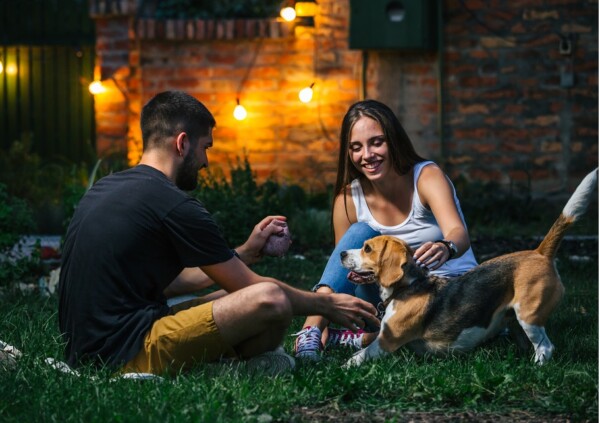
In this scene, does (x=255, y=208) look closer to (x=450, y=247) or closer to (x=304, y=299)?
(x=450, y=247)

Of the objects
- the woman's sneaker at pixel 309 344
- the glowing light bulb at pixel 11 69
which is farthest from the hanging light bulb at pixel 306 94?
the woman's sneaker at pixel 309 344

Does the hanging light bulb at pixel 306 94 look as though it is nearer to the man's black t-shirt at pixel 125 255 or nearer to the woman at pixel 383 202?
the woman at pixel 383 202

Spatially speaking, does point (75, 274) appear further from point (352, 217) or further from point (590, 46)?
point (590, 46)

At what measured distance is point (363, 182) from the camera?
18.5 ft

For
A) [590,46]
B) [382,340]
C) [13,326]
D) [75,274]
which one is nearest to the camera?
[75,274]

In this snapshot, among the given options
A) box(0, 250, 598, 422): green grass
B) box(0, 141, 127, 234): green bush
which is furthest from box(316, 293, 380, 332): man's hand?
box(0, 141, 127, 234): green bush

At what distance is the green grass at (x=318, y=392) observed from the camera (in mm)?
3787

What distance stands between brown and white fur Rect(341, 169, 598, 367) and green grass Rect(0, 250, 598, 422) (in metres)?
0.12

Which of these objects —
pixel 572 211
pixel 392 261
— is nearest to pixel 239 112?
pixel 392 261

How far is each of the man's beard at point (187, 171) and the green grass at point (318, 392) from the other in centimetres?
74

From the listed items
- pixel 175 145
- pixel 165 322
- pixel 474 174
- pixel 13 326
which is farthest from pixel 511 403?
pixel 474 174

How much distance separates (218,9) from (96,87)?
59.8 inches

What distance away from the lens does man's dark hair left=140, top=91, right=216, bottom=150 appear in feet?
14.3

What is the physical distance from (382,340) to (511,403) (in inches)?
36.6
